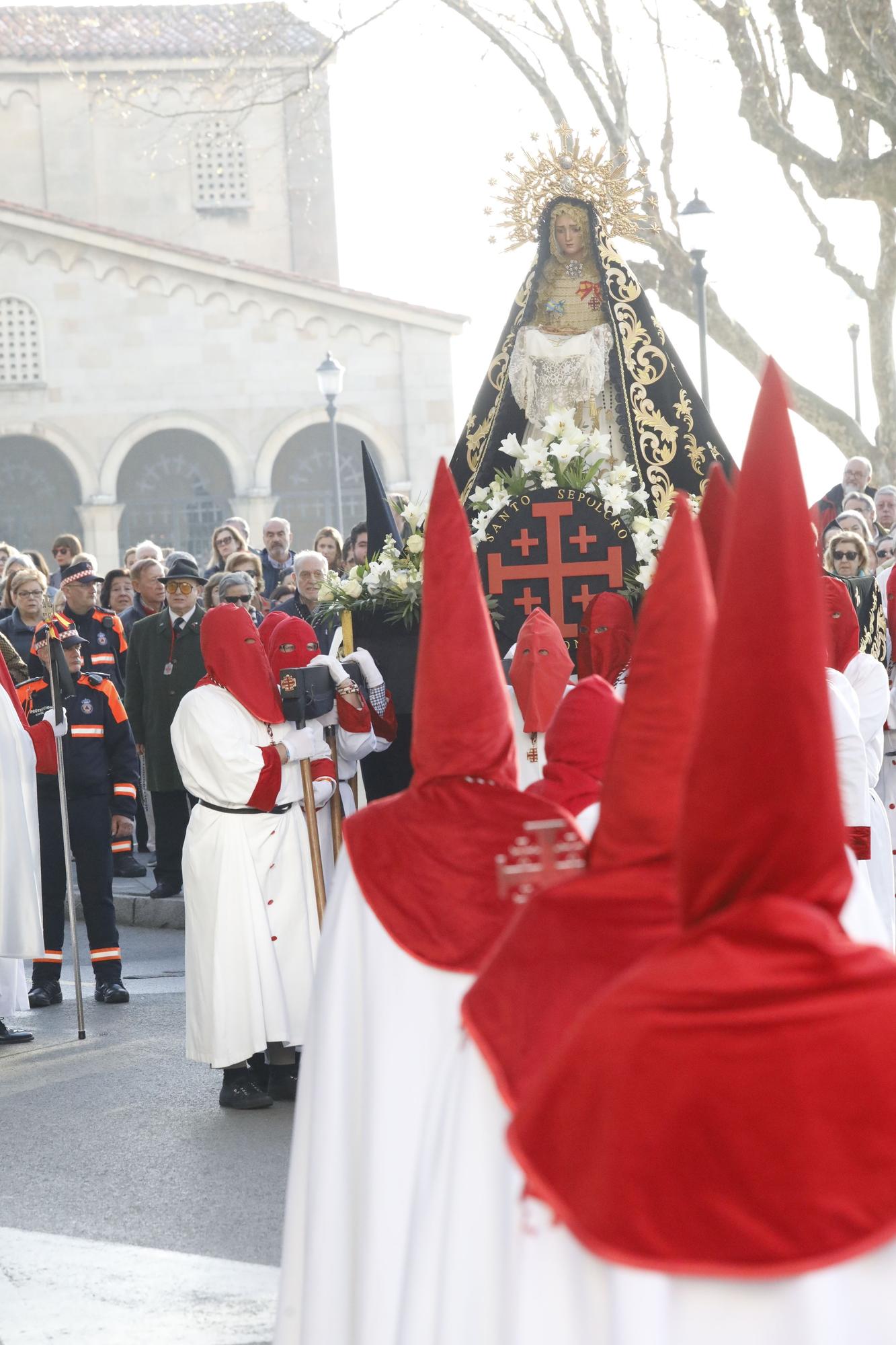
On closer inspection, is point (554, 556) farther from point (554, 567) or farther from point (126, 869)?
point (126, 869)

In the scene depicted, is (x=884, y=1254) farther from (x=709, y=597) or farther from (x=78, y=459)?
(x=78, y=459)

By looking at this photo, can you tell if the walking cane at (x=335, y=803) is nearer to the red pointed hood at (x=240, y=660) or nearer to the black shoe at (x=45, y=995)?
the red pointed hood at (x=240, y=660)

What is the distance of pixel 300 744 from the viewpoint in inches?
271

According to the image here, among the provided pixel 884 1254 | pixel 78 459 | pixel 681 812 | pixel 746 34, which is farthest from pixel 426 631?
pixel 78 459

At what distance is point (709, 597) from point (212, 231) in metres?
33.7

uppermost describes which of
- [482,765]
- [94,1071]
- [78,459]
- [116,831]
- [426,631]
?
[78,459]

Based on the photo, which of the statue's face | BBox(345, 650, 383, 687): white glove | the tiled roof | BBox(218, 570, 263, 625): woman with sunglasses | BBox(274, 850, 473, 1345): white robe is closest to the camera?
BBox(274, 850, 473, 1345): white robe

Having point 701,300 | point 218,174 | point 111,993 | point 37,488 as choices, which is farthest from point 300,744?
point 218,174

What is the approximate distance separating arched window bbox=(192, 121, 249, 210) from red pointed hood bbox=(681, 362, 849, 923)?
34049 millimetres

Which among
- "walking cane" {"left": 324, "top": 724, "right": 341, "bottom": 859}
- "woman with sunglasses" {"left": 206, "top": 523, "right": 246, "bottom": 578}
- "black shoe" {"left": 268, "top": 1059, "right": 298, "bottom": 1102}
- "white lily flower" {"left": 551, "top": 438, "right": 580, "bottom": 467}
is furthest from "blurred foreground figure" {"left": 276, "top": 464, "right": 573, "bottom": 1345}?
"woman with sunglasses" {"left": 206, "top": 523, "right": 246, "bottom": 578}

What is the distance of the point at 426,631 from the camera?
324cm

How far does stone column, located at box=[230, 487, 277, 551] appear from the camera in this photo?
28.0 metres

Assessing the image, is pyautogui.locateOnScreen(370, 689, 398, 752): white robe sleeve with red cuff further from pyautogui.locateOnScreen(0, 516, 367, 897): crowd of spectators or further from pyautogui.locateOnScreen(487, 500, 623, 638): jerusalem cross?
pyautogui.locateOnScreen(0, 516, 367, 897): crowd of spectators

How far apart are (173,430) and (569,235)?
2006 centimetres
